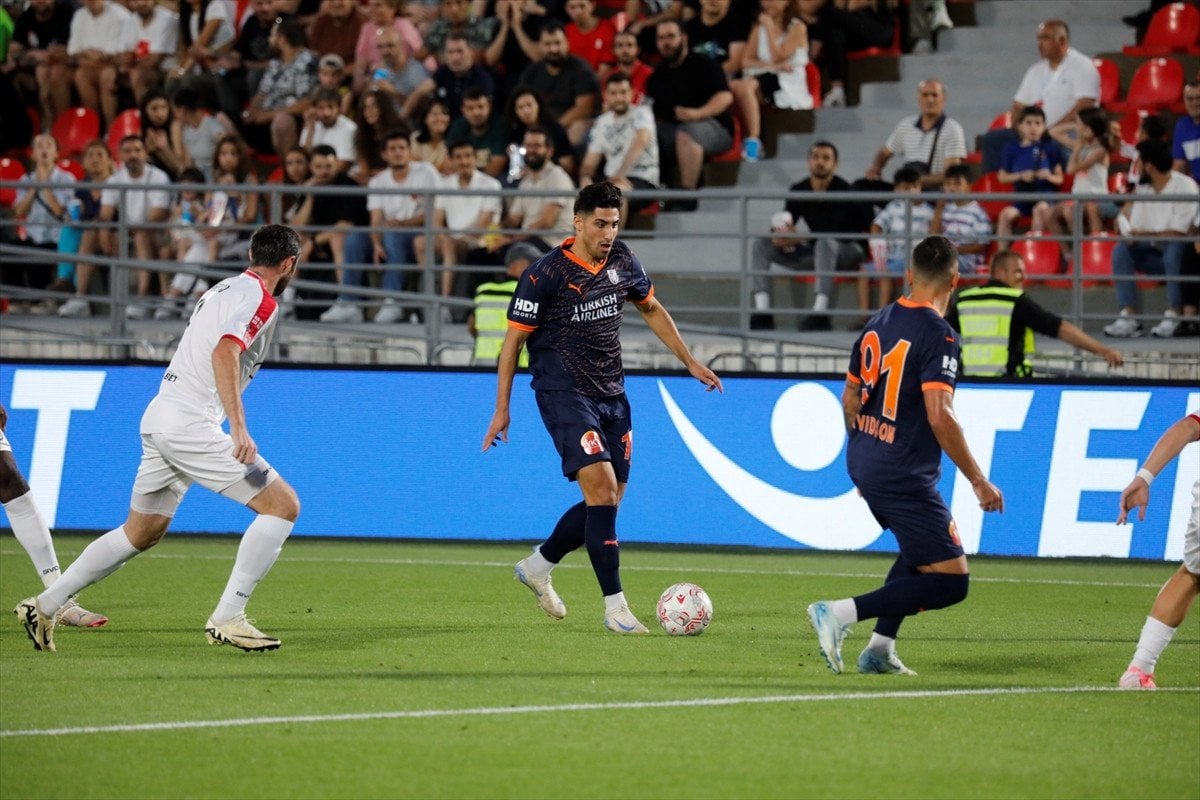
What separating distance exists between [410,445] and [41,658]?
5910 millimetres

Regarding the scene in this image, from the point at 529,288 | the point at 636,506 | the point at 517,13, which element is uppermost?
the point at 517,13

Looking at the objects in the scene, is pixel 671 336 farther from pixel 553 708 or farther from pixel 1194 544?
pixel 1194 544

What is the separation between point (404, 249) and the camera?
58.1ft

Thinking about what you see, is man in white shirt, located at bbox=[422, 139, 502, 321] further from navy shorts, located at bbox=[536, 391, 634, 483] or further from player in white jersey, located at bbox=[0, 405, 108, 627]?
player in white jersey, located at bbox=[0, 405, 108, 627]

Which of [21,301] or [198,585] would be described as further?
[21,301]

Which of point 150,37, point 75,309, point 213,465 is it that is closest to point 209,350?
point 213,465

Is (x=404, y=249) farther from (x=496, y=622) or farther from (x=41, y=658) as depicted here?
(x=41, y=658)

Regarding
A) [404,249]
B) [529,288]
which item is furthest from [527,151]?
[529,288]

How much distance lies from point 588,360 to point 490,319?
20.9ft

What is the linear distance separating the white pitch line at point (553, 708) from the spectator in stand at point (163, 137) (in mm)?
14067

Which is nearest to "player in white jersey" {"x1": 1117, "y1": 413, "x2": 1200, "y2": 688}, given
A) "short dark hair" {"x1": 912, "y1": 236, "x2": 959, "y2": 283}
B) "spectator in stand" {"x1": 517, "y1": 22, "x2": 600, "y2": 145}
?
"short dark hair" {"x1": 912, "y1": 236, "x2": 959, "y2": 283}

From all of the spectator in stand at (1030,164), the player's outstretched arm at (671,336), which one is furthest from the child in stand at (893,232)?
the player's outstretched arm at (671,336)

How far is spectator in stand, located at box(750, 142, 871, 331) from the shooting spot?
1661 centimetres

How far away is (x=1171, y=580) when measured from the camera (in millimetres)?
7766
